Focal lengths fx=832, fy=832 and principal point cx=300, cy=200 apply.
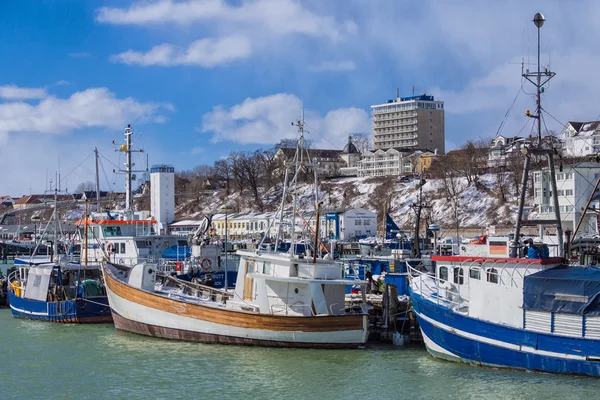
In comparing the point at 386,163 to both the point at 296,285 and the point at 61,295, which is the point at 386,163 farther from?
the point at 296,285

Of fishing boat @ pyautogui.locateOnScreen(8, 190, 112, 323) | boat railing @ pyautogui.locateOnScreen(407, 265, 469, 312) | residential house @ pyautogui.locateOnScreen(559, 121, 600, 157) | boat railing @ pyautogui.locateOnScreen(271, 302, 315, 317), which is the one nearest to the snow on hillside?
residential house @ pyautogui.locateOnScreen(559, 121, 600, 157)

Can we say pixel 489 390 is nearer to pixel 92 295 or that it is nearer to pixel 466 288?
pixel 466 288

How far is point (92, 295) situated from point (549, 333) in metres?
23.0

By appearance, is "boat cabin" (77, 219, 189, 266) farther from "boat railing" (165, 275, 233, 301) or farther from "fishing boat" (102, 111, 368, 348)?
"fishing boat" (102, 111, 368, 348)

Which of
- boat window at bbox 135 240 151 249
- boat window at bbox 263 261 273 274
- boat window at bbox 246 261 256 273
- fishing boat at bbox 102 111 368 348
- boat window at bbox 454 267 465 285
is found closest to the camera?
boat window at bbox 454 267 465 285

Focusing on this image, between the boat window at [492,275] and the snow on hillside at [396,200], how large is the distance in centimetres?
6575

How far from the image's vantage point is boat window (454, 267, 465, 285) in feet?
92.3

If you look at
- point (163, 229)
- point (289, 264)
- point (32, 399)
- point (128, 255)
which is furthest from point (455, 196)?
point (32, 399)

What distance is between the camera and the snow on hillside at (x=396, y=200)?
104562mm

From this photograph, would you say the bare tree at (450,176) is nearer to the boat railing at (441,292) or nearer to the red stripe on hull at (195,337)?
the red stripe on hull at (195,337)

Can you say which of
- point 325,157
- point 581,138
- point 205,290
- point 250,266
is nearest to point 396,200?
point 581,138

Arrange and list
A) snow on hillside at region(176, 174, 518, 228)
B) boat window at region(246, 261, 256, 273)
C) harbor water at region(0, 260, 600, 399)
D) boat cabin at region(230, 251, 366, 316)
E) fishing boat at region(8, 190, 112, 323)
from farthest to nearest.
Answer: snow on hillside at region(176, 174, 518, 228), fishing boat at region(8, 190, 112, 323), boat window at region(246, 261, 256, 273), boat cabin at region(230, 251, 366, 316), harbor water at region(0, 260, 600, 399)

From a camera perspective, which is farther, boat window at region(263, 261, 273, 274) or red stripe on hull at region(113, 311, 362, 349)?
boat window at region(263, 261, 273, 274)

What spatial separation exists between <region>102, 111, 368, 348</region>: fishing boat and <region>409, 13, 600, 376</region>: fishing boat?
10.7 ft
